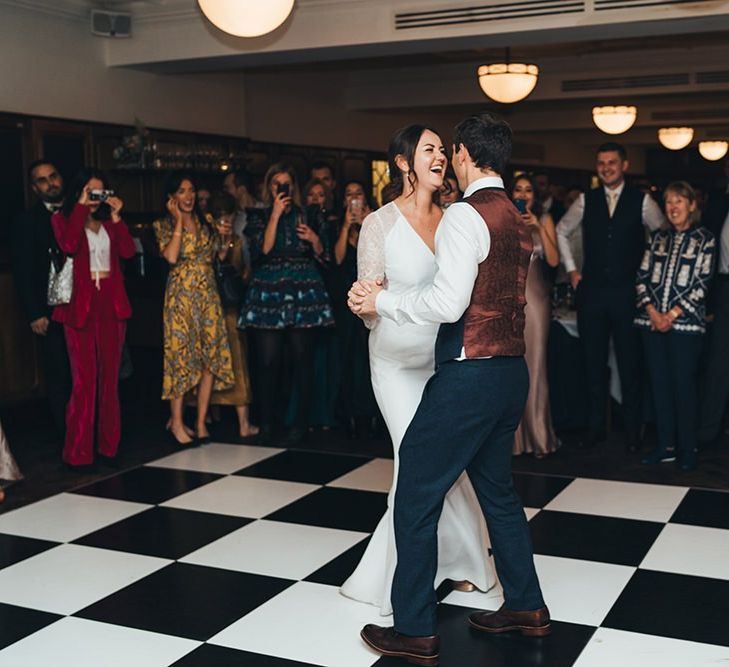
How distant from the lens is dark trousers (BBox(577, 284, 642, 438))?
5.41 meters

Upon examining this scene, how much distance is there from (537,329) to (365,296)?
258 cm

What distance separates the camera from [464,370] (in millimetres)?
2744

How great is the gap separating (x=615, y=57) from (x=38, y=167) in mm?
7134

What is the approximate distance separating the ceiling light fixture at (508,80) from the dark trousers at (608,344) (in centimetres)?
300

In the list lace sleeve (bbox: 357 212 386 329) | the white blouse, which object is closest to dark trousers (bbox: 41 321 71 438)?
the white blouse

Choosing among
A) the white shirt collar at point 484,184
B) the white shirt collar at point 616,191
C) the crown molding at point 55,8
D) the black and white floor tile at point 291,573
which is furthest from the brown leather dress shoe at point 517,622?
the crown molding at point 55,8

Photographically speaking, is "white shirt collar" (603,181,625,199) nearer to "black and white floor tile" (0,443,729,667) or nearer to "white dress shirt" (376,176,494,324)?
"black and white floor tile" (0,443,729,667)

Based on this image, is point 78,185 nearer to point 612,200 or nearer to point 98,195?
point 98,195

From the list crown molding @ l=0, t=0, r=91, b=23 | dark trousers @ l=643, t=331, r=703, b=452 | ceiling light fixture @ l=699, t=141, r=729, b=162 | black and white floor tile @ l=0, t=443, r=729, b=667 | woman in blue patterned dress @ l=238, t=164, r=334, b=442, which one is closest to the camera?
black and white floor tile @ l=0, t=443, r=729, b=667

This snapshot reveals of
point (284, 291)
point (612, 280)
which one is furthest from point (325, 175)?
point (612, 280)

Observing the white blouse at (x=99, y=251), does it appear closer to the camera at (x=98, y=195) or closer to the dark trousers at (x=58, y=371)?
the camera at (x=98, y=195)

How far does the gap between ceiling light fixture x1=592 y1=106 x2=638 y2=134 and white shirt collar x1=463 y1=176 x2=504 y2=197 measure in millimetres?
7725

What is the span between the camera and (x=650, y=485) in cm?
479

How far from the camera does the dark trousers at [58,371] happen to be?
5309 millimetres
